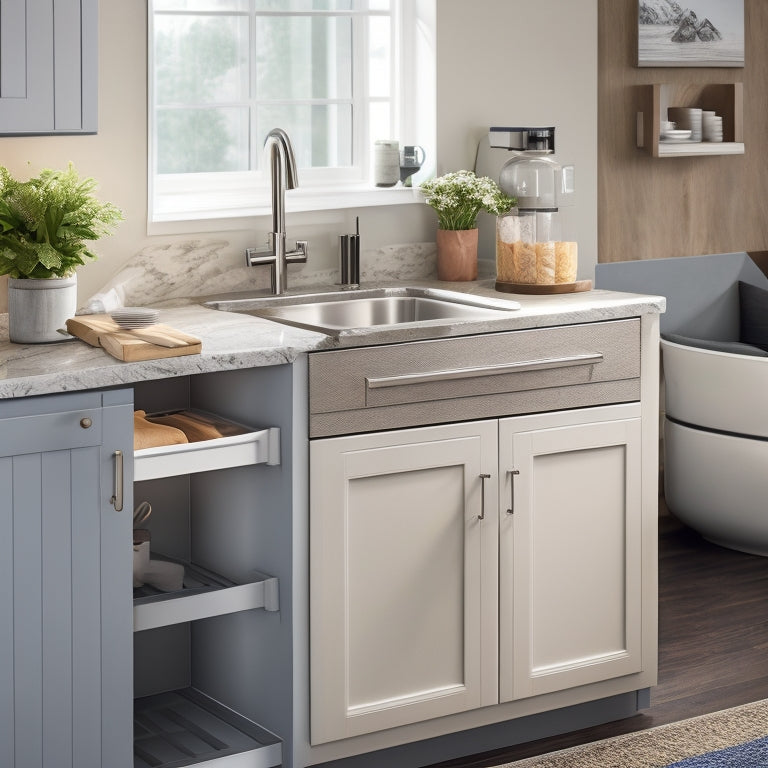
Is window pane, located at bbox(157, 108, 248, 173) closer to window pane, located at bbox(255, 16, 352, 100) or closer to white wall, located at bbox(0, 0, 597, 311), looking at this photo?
window pane, located at bbox(255, 16, 352, 100)

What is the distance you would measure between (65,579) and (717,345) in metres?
2.50

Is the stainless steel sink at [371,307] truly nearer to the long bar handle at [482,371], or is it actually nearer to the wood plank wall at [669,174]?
the long bar handle at [482,371]

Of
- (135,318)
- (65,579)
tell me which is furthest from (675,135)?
(65,579)

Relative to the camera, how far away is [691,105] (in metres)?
4.43

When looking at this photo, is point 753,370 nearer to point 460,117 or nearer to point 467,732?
point 460,117

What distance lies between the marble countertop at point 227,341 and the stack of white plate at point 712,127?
1.42 meters

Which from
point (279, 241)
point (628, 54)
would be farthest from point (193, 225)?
point (628, 54)

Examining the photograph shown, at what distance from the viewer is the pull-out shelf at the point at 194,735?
2.71 m

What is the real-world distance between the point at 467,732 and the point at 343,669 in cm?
43

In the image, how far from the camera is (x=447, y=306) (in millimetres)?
3191

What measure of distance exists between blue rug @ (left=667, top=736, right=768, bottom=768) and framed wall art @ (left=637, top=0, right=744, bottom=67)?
227 centimetres

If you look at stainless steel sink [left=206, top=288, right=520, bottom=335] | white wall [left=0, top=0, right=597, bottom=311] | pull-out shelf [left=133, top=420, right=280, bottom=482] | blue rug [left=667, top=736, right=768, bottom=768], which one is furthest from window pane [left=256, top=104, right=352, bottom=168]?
blue rug [left=667, top=736, right=768, bottom=768]

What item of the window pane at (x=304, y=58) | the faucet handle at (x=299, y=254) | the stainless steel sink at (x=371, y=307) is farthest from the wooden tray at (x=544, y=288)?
the window pane at (x=304, y=58)

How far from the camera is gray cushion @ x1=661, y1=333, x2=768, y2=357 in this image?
4.12 meters
